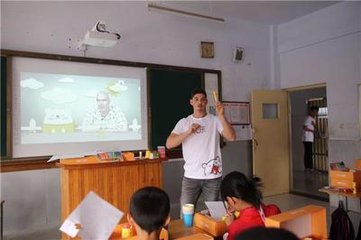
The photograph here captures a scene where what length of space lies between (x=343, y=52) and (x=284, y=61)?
1.07m

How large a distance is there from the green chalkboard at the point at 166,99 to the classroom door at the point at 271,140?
1.28m

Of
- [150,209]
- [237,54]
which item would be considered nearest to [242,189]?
[150,209]

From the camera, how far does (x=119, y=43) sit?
3814mm

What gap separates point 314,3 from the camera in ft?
14.1

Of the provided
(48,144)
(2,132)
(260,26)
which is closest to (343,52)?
(260,26)

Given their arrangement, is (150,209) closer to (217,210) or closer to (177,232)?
(177,232)

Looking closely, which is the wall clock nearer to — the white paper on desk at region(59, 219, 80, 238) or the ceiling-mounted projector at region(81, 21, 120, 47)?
the ceiling-mounted projector at region(81, 21, 120, 47)

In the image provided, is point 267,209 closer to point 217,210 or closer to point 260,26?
point 217,210

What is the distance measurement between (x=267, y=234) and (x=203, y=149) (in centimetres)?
177

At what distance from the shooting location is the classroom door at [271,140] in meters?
4.84

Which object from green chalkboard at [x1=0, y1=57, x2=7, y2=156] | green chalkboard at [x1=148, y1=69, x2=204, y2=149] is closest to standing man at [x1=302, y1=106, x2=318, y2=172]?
green chalkboard at [x1=148, y1=69, x2=204, y2=149]

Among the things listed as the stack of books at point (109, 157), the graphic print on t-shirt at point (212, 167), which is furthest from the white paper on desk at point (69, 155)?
the graphic print on t-shirt at point (212, 167)

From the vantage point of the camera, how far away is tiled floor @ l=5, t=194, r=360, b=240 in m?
3.11

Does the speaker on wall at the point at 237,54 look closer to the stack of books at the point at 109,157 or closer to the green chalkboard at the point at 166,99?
the green chalkboard at the point at 166,99
